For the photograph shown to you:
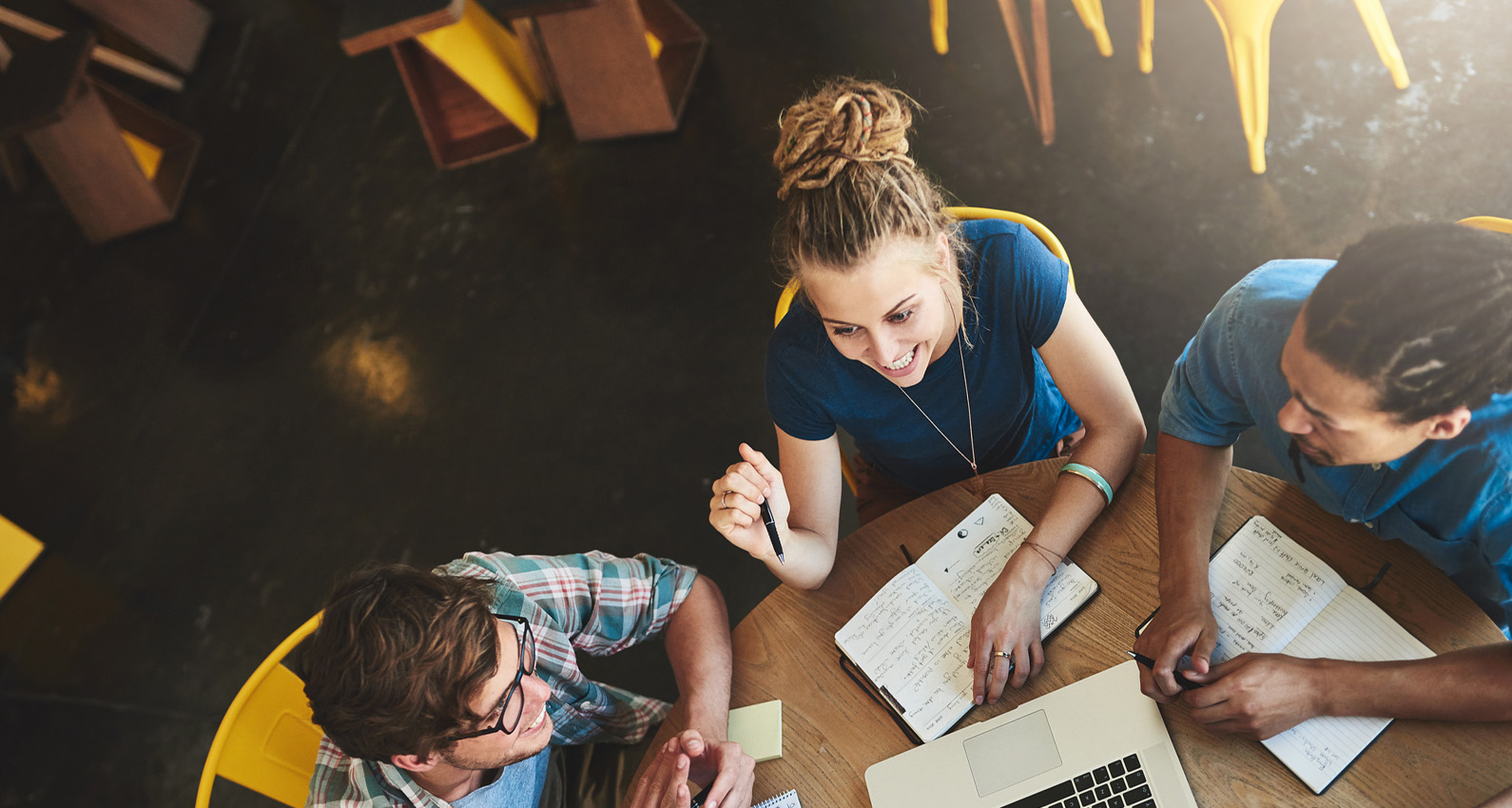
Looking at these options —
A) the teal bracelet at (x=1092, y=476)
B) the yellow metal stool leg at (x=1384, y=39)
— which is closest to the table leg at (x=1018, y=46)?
the yellow metal stool leg at (x=1384, y=39)

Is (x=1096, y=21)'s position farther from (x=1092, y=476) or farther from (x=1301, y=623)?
(x=1301, y=623)

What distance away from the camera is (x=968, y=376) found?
62.9 inches

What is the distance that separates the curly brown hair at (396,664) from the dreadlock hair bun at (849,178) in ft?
2.39

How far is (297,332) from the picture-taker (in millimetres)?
3604

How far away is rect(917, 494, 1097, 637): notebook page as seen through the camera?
4.45 ft

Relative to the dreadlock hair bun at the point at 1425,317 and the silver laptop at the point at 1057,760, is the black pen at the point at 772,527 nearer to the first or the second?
the silver laptop at the point at 1057,760

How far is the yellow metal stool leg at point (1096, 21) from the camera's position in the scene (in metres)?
3.04

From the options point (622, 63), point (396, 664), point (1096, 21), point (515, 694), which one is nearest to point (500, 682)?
point (515, 694)

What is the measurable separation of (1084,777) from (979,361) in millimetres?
686

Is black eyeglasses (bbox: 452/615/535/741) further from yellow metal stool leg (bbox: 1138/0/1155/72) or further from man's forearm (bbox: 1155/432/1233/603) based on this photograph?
yellow metal stool leg (bbox: 1138/0/1155/72)

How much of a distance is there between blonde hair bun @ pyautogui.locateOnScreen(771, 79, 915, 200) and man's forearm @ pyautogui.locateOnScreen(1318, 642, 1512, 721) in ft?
2.98

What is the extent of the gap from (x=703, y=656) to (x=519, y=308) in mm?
2230

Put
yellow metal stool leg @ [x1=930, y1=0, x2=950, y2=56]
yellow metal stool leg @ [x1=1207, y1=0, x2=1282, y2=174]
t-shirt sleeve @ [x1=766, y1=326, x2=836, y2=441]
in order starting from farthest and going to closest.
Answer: yellow metal stool leg @ [x1=930, y1=0, x2=950, y2=56], yellow metal stool leg @ [x1=1207, y1=0, x2=1282, y2=174], t-shirt sleeve @ [x1=766, y1=326, x2=836, y2=441]

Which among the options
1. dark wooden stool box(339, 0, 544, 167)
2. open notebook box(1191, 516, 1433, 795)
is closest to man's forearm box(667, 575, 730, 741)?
open notebook box(1191, 516, 1433, 795)
